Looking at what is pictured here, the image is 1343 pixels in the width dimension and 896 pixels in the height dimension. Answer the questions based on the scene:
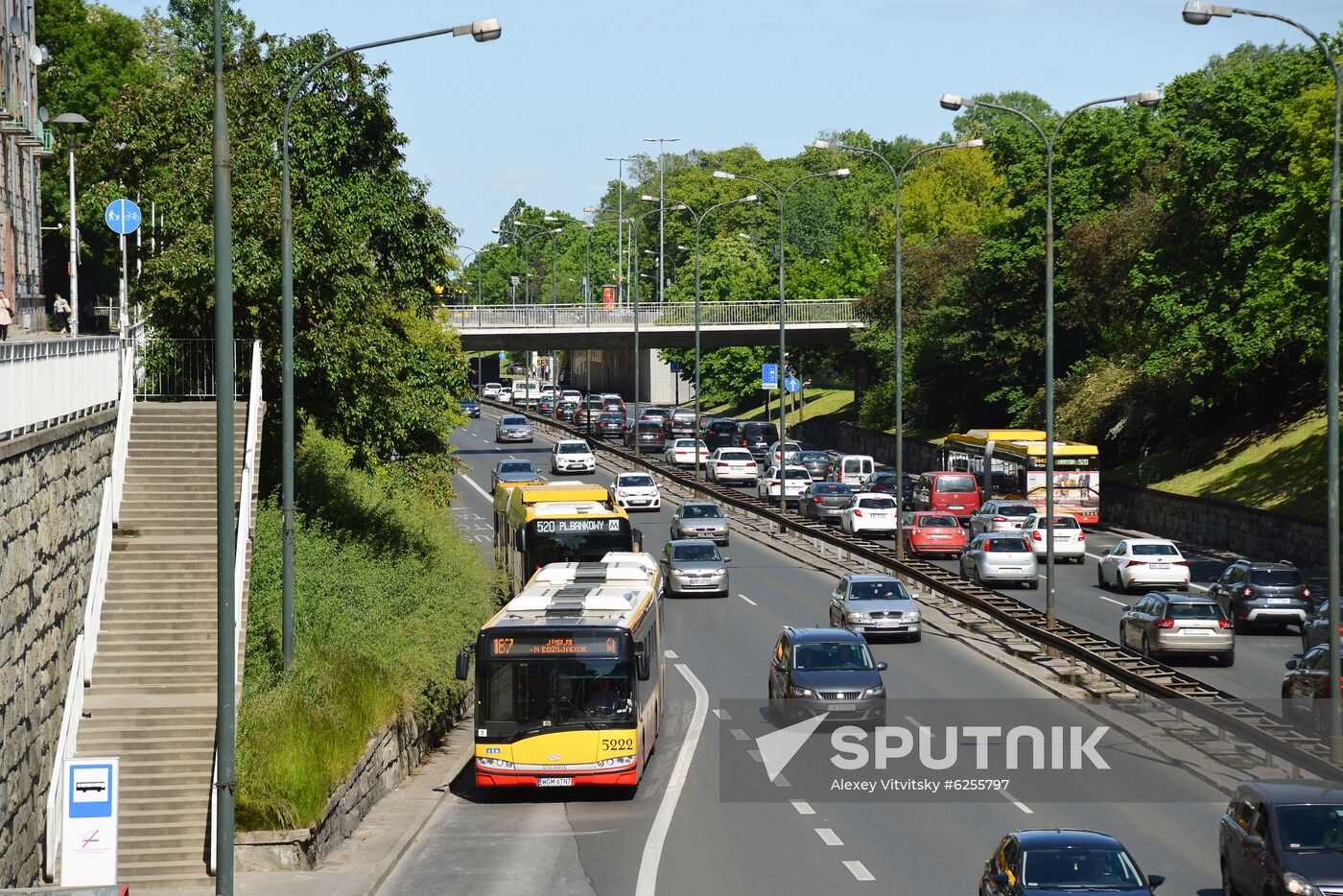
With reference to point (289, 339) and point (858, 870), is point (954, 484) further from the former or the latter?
point (858, 870)

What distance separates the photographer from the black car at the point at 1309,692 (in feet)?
82.1

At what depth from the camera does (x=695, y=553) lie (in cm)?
4397

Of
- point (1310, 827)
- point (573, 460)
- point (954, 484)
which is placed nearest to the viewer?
point (1310, 827)

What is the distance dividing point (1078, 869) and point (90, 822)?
8.78 meters

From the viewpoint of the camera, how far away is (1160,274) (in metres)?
60.4

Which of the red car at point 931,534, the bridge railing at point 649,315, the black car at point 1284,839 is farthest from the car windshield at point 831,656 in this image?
the bridge railing at point 649,315

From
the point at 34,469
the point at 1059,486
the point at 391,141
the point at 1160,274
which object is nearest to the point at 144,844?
the point at 34,469

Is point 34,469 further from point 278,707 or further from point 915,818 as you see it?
point 915,818

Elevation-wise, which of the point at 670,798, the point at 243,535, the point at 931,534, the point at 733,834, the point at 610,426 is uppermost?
the point at 243,535

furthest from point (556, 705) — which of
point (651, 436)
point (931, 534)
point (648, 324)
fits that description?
point (648, 324)

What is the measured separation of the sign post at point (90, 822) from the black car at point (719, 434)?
245 feet

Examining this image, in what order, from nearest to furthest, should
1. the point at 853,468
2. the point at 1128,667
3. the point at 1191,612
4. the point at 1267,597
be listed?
1. the point at 1128,667
2. the point at 1191,612
3. the point at 1267,597
4. the point at 853,468

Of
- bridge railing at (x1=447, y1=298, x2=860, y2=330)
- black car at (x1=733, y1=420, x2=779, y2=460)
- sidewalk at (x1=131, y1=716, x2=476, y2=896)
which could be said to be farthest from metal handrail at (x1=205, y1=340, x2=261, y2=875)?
black car at (x1=733, y1=420, x2=779, y2=460)

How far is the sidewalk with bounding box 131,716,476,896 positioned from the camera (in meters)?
18.1
